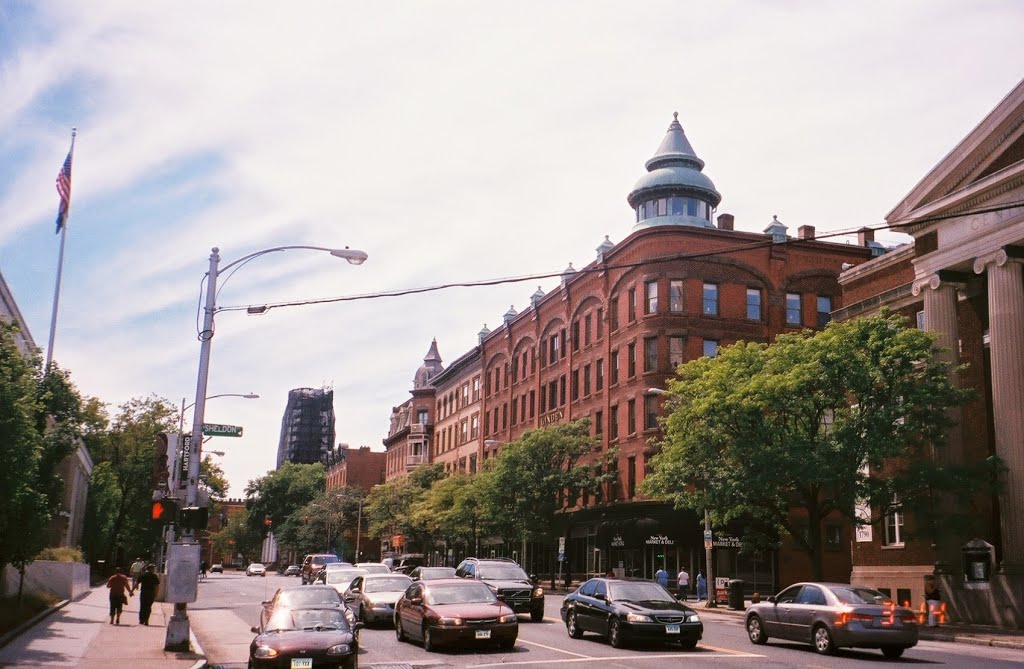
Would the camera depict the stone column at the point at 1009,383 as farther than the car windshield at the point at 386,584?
Yes

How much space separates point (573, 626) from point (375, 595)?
610 cm

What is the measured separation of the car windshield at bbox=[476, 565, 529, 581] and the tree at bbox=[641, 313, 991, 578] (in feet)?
28.9

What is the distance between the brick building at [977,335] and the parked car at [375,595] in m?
15.8

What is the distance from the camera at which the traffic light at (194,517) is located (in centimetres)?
2052

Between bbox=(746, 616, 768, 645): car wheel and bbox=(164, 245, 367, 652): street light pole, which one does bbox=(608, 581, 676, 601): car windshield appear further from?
bbox=(164, 245, 367, 652): street light pole

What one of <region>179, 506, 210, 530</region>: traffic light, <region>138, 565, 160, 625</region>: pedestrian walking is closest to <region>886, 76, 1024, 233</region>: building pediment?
<region>179, 506, 210, 530</region>: traffic light

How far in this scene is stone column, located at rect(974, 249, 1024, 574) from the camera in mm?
32156

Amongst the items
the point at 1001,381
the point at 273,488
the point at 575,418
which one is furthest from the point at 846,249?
the point at 273,488

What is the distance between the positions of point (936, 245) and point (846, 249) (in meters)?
23.7

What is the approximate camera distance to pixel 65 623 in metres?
28.6

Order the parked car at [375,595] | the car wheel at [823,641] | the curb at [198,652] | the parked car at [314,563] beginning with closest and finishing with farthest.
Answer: the curb at [198,652] < the car wheel at [823,641] < the parked car at [375,595] < the parked car at [314,563]

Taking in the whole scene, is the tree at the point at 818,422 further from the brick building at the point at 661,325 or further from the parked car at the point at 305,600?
the parked car at the point at 305,600

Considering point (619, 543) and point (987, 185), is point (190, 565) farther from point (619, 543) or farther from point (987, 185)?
point (619, 543)

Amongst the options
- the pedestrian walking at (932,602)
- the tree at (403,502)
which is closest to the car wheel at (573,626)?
the pedestrian walking at (932,602)
